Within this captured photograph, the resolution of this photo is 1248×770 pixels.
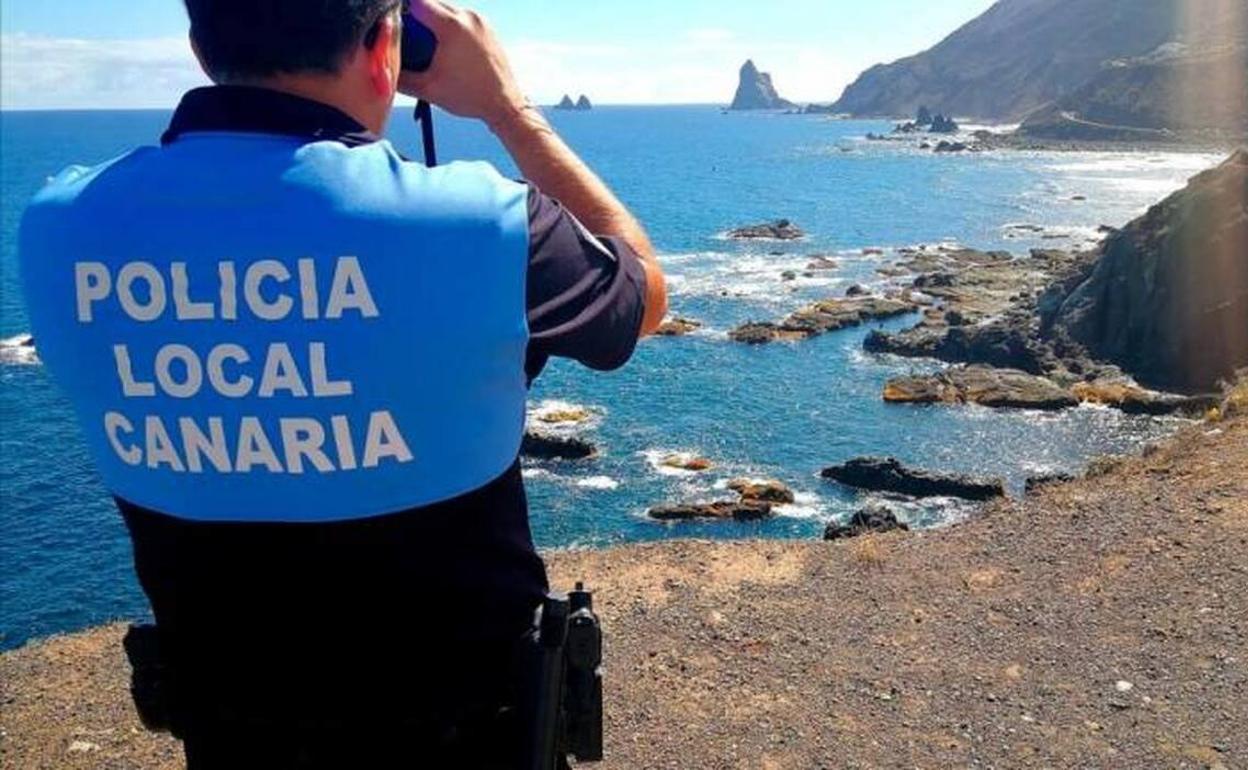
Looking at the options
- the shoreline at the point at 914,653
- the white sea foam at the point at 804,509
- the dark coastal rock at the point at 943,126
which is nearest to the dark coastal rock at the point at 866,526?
the white sea foam at the point at 804,509

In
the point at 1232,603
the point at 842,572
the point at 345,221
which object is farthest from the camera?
the point at 842,572

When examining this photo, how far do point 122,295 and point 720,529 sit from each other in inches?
1034

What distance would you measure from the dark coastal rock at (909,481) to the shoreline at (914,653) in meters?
14.8

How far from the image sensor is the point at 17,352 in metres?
49.1

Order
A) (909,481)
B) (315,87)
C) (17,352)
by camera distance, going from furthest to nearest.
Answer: (17,352) < (909,481) < (315,87)

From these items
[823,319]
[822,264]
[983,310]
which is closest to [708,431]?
[823,319]

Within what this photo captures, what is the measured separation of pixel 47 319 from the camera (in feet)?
6.52

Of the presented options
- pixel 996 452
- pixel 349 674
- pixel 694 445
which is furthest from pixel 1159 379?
pixel 349 674

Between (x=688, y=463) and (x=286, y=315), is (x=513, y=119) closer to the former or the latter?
(x=286, y=315)

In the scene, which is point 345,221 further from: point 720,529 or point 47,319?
point 720,529

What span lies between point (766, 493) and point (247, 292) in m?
28.1

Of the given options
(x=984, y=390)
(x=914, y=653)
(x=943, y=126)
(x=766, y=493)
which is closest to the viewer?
(x=914, y=653)

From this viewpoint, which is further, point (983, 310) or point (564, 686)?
point (983, 310)

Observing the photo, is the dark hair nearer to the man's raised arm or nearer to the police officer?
the police officer
